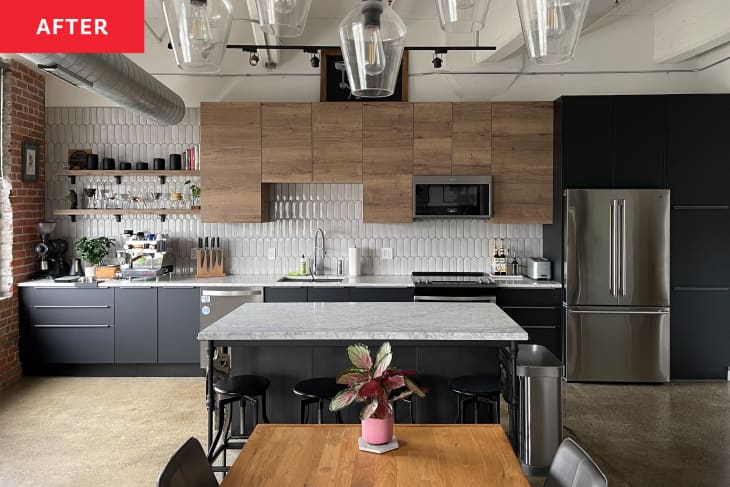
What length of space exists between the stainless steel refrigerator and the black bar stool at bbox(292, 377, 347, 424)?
9.84 ft

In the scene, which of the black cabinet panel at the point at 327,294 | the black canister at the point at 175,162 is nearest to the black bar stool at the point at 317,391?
→ the black cabinet panel at the point at 327,294

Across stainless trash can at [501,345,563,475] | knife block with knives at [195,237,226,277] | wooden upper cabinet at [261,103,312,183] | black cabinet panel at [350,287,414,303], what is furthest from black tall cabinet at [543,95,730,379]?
knife block with knives at [195,237,226,277]

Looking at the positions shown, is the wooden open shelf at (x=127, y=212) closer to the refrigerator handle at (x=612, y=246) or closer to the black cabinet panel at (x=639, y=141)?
the refrigerator handle at (x=612, y=246)

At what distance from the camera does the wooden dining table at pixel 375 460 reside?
191cm

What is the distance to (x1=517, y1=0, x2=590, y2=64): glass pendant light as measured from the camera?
1.16m

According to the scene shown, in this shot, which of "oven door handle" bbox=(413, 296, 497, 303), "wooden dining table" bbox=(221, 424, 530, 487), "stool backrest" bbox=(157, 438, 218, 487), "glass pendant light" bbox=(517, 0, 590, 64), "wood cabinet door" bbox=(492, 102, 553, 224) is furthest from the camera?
"wood cabinet door" bbox=(492, 102, 553, 224)

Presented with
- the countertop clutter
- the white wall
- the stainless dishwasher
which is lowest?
the stainless dishwasher

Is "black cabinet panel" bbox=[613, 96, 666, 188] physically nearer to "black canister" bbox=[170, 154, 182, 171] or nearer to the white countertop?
the white countertop

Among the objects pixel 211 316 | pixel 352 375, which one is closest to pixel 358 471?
pixel 352 375

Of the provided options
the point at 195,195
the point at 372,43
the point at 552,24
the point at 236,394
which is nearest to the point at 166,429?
the point at 236,394

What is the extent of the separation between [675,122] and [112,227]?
19.0 feet

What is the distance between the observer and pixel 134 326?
5953mm

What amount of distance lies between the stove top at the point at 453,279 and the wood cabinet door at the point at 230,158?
174cm

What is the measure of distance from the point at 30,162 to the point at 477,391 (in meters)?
5.14
